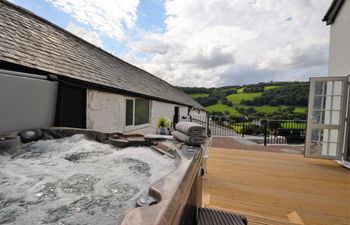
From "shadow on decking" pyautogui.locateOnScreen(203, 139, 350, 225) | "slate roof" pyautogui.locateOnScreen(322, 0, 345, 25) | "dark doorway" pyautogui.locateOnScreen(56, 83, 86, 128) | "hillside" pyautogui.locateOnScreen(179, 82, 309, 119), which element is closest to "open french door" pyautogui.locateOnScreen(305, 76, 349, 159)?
"shadow on decking" pyautogui.locateOnScreen(203, 139, 350, 225)

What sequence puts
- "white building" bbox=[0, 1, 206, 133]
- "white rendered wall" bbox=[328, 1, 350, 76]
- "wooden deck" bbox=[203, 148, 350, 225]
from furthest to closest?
"white rendered wall" bbox=[328, 1, 350, 76] → "white building" bbox=[0, 1, 206, 133] → "wooden deck" bbox=[203, 148, 350, 225]

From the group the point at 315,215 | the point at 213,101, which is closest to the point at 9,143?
the point at 315,215

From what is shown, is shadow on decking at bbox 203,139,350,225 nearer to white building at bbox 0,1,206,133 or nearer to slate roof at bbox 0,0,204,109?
white building at bbox 0,1,206,133

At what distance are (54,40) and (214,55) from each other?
7.63 meters

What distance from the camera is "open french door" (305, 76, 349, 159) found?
12.6 feet

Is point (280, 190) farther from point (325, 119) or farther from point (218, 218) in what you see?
point (325, 119)

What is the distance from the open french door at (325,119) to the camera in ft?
12.6

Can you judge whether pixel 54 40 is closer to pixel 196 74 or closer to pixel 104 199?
pixel 104 199

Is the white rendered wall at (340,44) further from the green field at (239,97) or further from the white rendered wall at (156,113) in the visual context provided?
the green field at (239,97)

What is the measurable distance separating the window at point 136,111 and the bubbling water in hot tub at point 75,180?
2.60 m

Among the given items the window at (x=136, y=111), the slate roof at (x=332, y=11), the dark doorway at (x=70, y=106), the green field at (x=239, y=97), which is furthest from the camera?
the green field at (x=239, y=97)

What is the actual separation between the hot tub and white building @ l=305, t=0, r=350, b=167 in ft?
11.6

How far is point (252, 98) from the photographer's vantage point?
1830 cm

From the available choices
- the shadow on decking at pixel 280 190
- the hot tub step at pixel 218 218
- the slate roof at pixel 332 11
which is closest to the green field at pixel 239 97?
the slate roof at pixel 332 11
